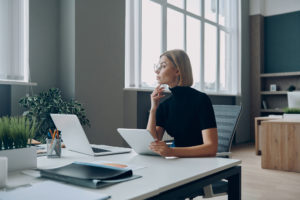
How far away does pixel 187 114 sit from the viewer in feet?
5.74

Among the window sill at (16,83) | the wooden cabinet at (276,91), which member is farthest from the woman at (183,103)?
the wooden cabinet at (276,91)

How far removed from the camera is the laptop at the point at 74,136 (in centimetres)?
150

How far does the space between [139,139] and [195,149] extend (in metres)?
0.28

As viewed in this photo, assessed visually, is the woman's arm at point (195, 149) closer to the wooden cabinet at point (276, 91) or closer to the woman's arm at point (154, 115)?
the woman's arm at point (154, 115)

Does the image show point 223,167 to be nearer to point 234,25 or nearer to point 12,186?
point 12,186

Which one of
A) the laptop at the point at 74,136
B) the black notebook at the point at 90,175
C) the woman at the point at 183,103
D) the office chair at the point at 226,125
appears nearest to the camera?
the black notebook at the point at 90,175

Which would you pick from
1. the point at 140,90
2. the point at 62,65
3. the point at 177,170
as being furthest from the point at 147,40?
the point at 177,170

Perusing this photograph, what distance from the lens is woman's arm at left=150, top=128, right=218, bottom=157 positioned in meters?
1.39

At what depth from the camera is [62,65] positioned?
11.0ft

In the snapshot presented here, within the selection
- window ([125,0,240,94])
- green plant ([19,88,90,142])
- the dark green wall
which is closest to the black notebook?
green plant ([19,88,90,142])

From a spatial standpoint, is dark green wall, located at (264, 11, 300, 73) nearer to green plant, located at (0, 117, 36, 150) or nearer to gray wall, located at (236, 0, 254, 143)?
gray wall, located at (236, 0, 254, 143)

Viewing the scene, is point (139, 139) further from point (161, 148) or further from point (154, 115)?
point (154, 115)

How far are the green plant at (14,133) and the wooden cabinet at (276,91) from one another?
6.43 m

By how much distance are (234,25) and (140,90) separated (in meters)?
3.65
